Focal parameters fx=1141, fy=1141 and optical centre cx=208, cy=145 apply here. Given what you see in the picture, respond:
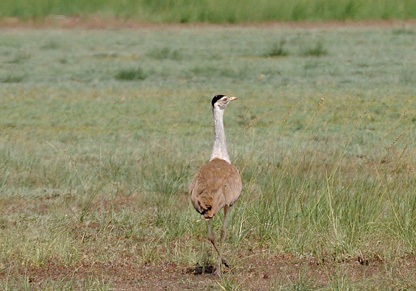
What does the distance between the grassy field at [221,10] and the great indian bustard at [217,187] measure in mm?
19766

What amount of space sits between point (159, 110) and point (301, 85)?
307cm

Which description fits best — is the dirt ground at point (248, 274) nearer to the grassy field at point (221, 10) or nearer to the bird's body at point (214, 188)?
the bird's body at point (214, 188)

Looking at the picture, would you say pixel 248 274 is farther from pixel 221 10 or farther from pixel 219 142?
pixel 221 10

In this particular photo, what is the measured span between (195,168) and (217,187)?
13.5 ft

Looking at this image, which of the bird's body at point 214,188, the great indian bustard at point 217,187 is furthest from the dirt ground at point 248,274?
the bird's body at point 214,188

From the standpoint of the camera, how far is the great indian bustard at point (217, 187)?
7625mm

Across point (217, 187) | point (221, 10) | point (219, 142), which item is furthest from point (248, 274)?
point (221, 10)

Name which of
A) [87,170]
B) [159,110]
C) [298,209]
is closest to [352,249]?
[298,209]

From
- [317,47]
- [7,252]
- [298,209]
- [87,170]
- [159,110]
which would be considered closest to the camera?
[7,252]

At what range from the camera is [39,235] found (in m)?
8.73

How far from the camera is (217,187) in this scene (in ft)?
25.6

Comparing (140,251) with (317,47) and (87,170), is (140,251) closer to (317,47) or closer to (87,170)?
(87,170)

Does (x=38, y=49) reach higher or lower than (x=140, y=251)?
lower

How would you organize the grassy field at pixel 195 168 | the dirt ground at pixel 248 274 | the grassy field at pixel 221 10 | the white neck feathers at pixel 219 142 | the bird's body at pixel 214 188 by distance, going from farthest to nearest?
the grassy field at pixel 221 10, the white neck feathers at pixel 219 142, the grassy field at pixel 195 168, the dirt ground at pixel 248 274, the bird's body at pixel 214 188
